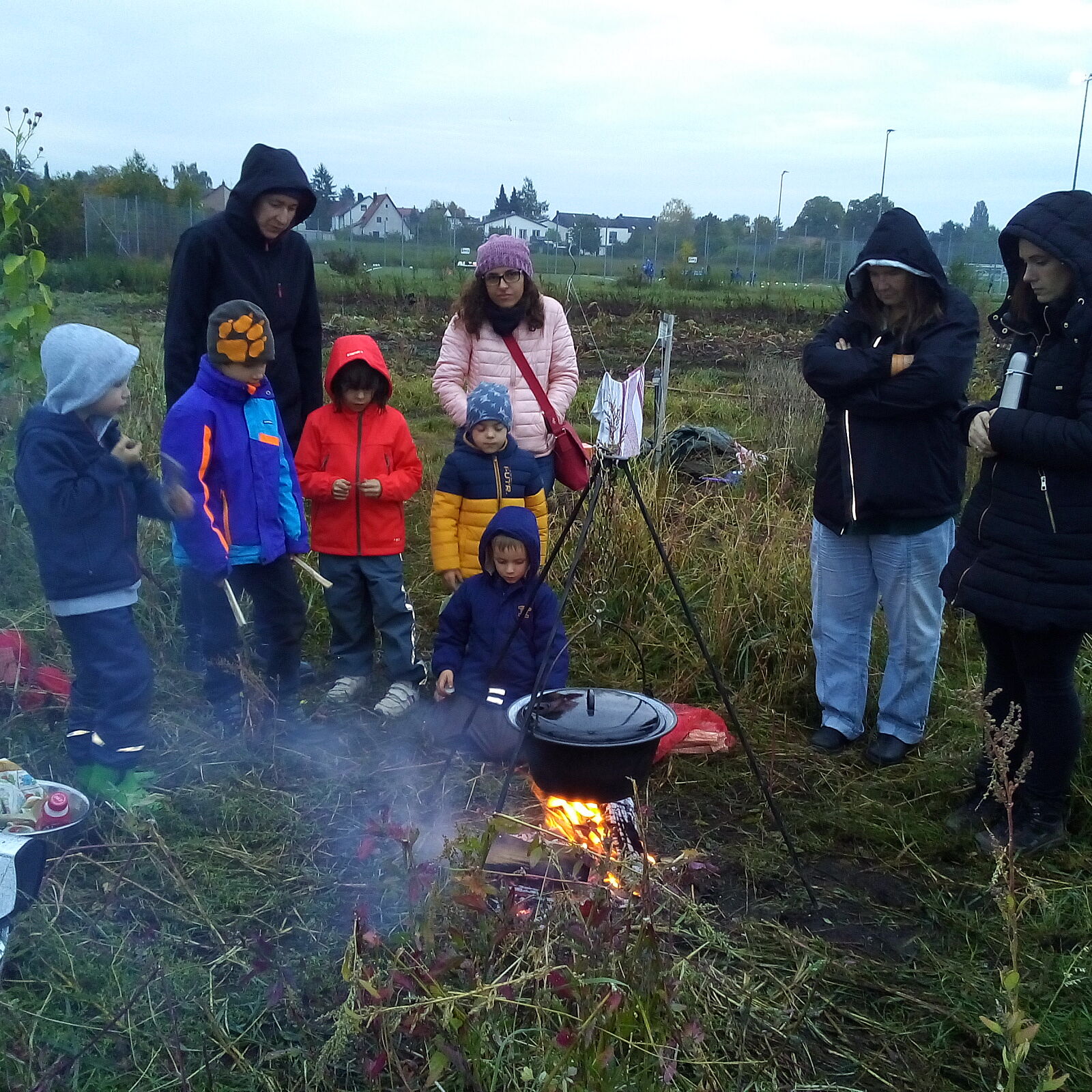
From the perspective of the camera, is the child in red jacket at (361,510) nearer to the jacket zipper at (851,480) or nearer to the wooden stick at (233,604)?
the wooden stick at (233,604)

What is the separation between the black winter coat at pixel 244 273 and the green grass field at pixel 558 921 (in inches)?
53.2

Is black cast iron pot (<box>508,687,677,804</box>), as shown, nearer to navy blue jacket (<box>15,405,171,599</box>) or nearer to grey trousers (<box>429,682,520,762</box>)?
grey trousers (<box>429,682,520,762</box>)

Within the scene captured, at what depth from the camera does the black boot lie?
3.33m

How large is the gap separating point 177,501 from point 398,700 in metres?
1.40

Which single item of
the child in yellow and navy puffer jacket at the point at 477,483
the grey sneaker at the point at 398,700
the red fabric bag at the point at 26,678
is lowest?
the grey sneaker at the point at 398,700

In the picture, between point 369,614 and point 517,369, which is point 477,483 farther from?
point 369,614

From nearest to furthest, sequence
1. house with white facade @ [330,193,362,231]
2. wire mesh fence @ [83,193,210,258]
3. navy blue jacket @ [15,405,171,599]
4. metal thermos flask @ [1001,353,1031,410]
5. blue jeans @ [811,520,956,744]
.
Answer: navy blue jacket @ [15,405,171,599], metal thermos flask @ [1001,353,1031,410], blue jeans @ [811,520,956,744], wire mesh fence @ [83,193,210,258], house with white facade @ [330,193,362,231]

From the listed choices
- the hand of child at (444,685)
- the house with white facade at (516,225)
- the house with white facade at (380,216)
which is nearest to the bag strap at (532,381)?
the hand of child at (444,685)

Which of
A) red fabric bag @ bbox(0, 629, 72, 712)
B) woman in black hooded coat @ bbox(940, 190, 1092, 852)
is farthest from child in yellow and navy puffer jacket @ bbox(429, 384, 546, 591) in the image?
woman in black hooded coat @ bbox(940, 190, 1092, 852)

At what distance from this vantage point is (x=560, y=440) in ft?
15.1

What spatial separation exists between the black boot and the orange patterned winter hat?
297 cm

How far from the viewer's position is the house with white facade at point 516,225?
111ft

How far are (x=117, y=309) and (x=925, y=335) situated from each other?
57.3 ft

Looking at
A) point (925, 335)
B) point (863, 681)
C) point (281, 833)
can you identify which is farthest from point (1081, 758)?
point (281, 833)
